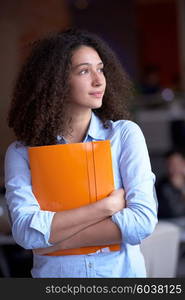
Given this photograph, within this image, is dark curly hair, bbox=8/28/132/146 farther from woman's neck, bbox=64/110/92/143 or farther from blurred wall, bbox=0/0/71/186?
blurred wall, bbox=0/0/71/186

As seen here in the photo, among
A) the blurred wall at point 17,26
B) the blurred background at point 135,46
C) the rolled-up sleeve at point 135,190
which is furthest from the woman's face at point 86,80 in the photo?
the blurred wall at point 17,26

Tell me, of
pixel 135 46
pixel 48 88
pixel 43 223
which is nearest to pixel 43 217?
pixel 43 223

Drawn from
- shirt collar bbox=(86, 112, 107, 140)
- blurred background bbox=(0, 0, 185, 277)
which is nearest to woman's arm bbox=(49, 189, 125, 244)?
shirt collar bbox=(86, 112, 107, 140)

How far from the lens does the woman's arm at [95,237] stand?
1421 mm

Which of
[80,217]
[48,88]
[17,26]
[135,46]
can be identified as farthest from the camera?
[135,46]

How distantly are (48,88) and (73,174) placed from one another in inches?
9.9

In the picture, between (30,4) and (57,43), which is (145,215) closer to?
(57,43)

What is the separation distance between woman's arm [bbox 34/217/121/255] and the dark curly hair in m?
0.25

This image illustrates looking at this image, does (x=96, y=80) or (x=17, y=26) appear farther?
(x=17, y=26)

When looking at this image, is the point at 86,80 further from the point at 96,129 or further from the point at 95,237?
the point at 95,237

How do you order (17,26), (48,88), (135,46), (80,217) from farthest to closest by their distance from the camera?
(135,46) < (17,26) < (48,88) < (80,217)

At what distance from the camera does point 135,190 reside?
145cm

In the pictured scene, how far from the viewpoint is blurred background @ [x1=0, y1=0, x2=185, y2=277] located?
28.8 ft

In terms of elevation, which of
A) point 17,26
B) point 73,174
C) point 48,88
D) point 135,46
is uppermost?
point 17,26
